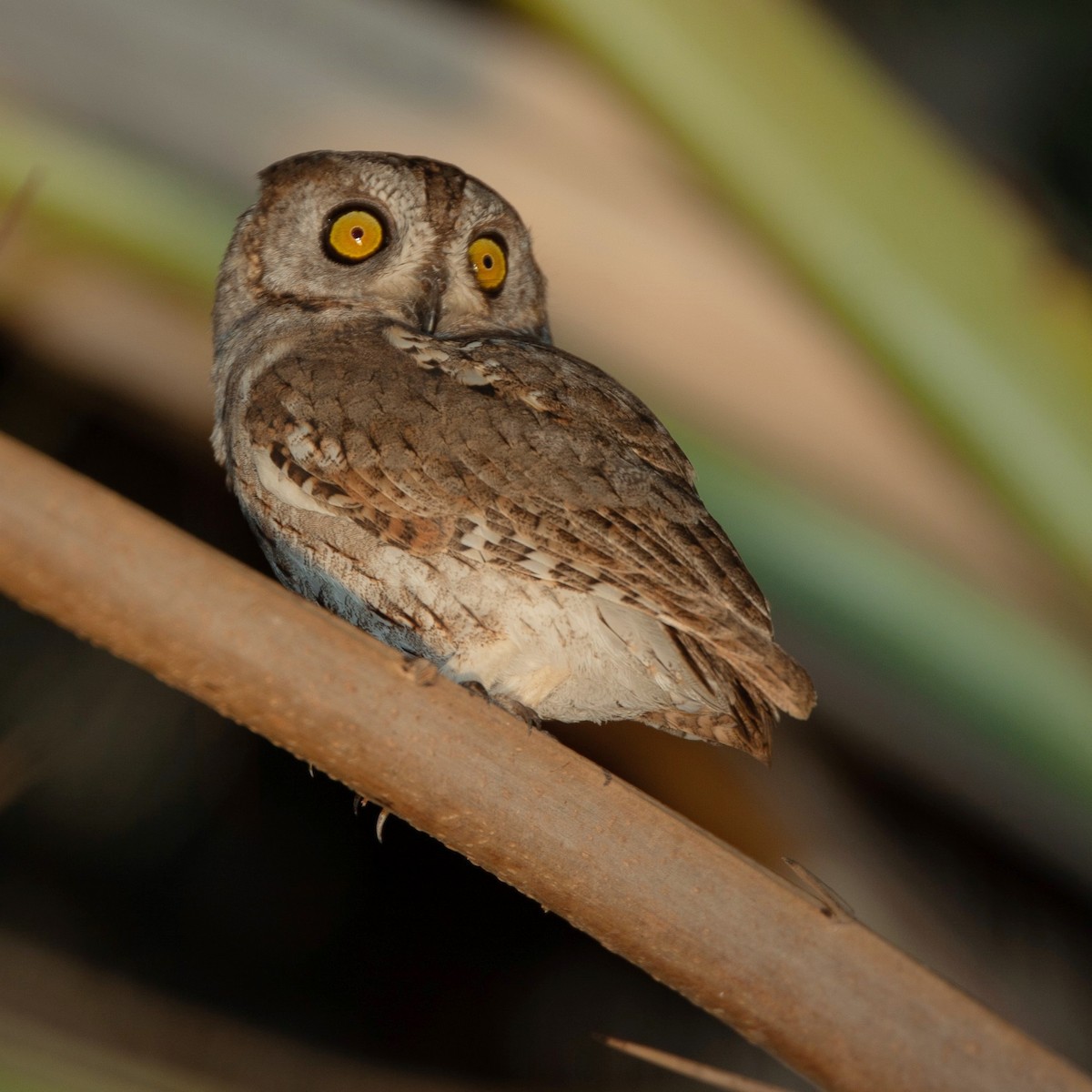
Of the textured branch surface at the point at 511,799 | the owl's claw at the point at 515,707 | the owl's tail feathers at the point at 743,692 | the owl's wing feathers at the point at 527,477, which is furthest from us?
the owl's claw at the point at 515,707

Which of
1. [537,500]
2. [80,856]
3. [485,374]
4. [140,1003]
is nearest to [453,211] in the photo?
[485,374]

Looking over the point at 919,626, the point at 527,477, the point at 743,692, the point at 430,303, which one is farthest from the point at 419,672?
the point at 430,303

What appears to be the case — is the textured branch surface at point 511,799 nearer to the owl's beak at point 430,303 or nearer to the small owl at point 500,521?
the small owl at point 500,521

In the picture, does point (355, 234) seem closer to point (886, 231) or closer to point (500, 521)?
point (500, 521)

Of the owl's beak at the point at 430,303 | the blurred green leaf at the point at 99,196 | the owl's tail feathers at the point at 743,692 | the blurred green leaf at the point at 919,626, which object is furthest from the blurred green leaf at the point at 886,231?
the owl's beak at the point at 430,303

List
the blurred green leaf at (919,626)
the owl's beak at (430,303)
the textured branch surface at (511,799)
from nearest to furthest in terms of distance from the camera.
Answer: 1. the textured branch surface at (511,799)
2. the blurred green leaf at (919,626)
3. the owl's beak at (430,303)

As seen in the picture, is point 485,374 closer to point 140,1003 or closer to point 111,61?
point 111,61

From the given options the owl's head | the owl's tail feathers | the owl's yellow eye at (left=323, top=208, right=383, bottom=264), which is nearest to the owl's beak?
the owl's head
